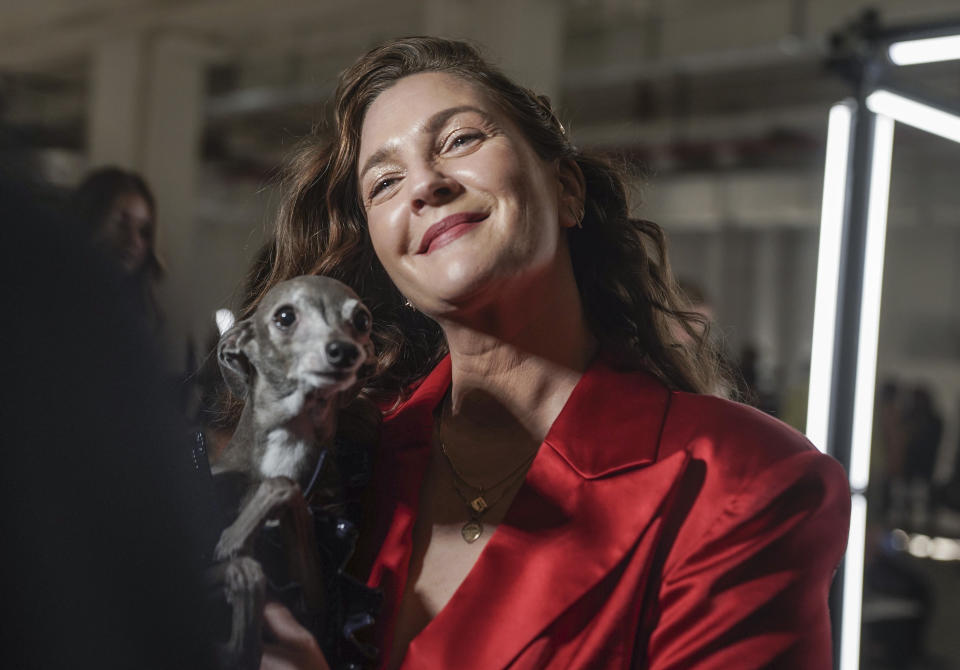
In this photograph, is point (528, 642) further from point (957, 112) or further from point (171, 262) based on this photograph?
point (957, 112)

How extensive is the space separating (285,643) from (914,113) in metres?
1.73

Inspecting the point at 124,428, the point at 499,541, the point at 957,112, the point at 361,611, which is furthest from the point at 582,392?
the point at 957,112

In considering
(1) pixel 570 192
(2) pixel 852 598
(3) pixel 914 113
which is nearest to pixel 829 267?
(3) pixel 914 113

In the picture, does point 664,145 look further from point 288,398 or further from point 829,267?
point 288,398

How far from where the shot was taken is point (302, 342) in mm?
588

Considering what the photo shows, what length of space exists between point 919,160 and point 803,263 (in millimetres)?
1228

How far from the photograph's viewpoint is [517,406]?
0.82 meters

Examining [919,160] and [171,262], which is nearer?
[171,262]

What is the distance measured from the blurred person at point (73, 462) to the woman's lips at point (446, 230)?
0.27 meters

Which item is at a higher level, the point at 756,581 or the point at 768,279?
the point at 756,581

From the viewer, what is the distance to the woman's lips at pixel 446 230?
719 millimetres

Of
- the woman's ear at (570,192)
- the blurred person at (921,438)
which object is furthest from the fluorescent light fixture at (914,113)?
the blurred person at (921,438)

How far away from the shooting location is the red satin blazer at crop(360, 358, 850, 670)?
0.68 meters

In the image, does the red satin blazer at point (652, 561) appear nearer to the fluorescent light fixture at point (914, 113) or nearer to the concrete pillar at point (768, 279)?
the fluorescent light fixture at point (914, 113)
